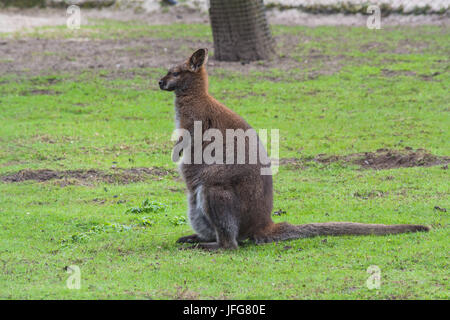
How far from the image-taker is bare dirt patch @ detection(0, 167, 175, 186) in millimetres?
10308

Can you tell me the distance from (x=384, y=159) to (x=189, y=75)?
4.13 m

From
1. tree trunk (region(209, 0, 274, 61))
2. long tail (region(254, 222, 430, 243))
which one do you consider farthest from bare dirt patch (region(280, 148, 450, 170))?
tree trunk (region(209, 0, 274, 61))

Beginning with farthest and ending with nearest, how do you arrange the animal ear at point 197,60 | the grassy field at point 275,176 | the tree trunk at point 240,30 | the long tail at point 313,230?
the tree trunk at point 240,30 → the animal ear at point 197,60 → the long tail at point 313,230 → the grassy field at point 275,176

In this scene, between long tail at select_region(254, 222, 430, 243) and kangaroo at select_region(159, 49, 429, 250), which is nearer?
kangaroo at select_region(159, 49, 429, 250)

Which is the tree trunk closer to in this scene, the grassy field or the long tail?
the grassy field

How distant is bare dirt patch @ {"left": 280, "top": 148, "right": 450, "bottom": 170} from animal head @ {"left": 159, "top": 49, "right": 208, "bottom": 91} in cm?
350

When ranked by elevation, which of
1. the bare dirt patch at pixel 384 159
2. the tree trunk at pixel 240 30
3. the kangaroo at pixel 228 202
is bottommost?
the bare dirt patch at pixel 384 159

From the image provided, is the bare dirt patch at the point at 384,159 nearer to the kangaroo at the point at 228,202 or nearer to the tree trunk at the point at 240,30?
the kangaroo at the point at 228,202

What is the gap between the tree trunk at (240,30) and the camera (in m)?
15.3

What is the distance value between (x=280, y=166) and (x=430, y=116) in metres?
3.44

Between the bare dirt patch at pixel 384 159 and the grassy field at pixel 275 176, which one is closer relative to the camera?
the grassy field at pixel 275 176

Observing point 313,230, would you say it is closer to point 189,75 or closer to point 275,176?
point 189,75

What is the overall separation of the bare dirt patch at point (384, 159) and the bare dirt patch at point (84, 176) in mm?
2150

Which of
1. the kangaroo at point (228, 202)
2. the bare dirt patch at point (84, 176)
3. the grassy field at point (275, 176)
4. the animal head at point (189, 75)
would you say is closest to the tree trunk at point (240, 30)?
the grassy field at point (275, 176)
